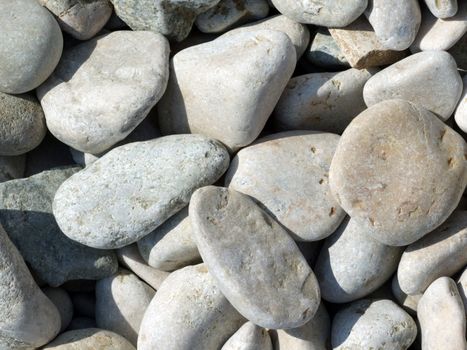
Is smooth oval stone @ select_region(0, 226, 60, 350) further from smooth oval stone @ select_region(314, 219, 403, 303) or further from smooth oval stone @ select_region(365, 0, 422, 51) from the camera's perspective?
smooth oval stone @ select_region(365, 0, 422, 51)

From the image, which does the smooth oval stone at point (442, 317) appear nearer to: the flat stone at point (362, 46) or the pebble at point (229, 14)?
the flat stone at point (362, 46)

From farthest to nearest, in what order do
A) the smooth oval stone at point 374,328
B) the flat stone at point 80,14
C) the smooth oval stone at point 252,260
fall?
the flat stone at point 80,14 → the smooth oval stone at point 374,328 → the smooth oval stone at point 252,260

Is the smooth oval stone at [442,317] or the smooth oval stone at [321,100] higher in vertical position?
the smooth oval stone at [321,100]

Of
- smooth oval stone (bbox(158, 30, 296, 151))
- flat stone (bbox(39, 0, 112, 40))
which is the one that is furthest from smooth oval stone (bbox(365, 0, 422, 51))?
flat stone (bbox(39, 0, 112, 40))

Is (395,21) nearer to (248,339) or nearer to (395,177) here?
(395,177)

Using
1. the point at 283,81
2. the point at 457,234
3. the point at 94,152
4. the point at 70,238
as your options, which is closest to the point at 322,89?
the point at 283,81

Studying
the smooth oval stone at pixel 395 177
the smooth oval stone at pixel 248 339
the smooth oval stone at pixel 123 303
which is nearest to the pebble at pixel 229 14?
the smooth oval stone at pixel 395 177

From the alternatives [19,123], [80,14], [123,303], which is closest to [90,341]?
[123,303]
